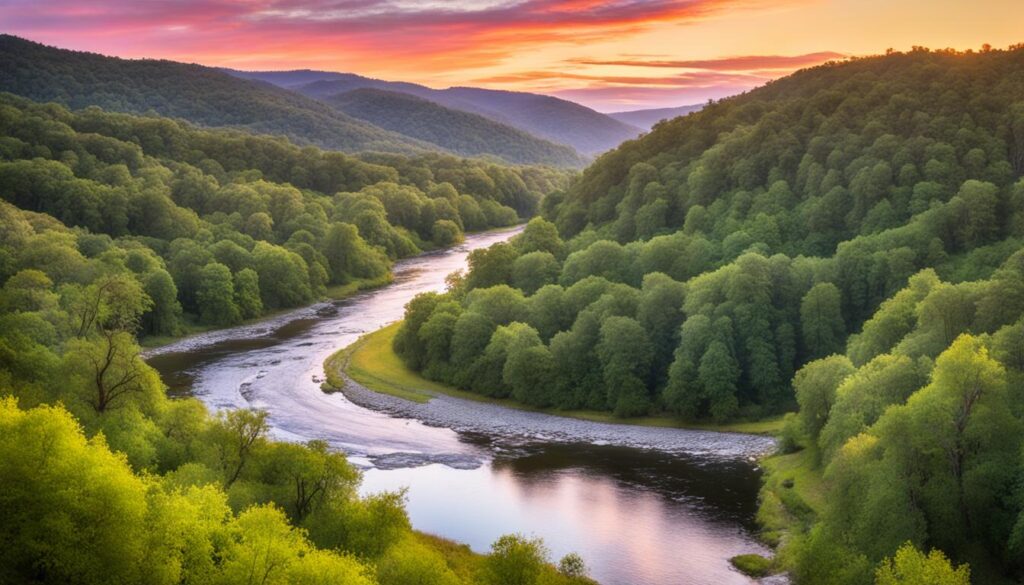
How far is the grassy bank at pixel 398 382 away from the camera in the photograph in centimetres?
8594

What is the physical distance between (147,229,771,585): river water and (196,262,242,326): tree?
13.9m

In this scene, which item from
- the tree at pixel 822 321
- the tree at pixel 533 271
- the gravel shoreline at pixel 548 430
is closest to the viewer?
the gravel shoreline at pixel 548 430

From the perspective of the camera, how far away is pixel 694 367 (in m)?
88.1

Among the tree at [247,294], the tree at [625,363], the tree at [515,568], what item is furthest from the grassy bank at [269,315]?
the tree at [515,568]

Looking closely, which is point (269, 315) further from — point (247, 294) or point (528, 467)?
point (528, 467)

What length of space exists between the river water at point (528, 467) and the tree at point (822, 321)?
48.4ft

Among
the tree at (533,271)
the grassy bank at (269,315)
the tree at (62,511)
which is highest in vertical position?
the tree at (533,271)

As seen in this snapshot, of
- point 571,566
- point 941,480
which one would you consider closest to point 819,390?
point 941,480

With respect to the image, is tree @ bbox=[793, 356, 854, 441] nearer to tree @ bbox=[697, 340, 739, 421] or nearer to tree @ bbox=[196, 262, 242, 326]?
tree @ bbox=[697, 340, 739, 421]

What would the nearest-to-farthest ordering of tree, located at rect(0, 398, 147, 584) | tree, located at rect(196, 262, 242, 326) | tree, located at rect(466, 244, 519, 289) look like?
tree, located at rect(0, 398, 147, 584) → tree, located at rect(466, 244, 519, 289) → tree, located at rect(196, 262, 242, 326)

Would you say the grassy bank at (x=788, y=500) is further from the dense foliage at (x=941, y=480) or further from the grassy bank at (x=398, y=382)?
the grassy bank at (x=398, y=382)

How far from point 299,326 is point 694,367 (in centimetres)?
6248

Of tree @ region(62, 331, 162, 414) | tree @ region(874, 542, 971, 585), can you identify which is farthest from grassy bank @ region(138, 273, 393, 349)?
tree @ region(874, 542, 971, 585)

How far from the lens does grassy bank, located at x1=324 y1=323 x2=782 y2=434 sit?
3383 inches
